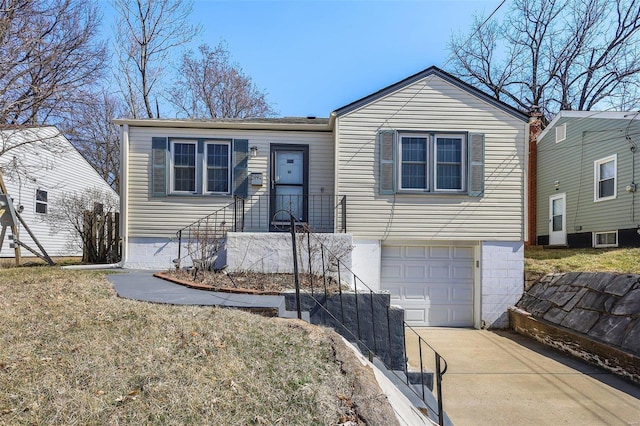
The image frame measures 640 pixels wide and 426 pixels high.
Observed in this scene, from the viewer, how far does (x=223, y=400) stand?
2.61 meters

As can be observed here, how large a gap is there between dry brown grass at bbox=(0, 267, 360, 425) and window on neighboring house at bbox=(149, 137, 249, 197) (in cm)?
486

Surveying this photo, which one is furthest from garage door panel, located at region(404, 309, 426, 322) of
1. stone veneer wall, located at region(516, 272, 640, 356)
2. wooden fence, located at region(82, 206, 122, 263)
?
wooden fence, located at region(82, 206, 122, 263)

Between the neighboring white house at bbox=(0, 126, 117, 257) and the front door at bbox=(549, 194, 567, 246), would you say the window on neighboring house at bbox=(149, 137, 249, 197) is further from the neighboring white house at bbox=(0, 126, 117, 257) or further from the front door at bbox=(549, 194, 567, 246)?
the front door at bbox=(549, 194, 567, 246)

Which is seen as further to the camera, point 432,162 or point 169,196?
point 169,196

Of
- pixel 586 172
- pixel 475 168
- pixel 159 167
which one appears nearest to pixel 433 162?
pixel 475 168

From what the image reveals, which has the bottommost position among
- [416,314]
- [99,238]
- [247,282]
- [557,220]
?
[416,314]

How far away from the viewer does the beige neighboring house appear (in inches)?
345

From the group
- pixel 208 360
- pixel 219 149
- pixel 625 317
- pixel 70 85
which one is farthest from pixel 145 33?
pixel 625 317

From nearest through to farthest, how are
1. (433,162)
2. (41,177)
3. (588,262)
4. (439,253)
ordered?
(433,162), (588,262), (439,253), (41,177)

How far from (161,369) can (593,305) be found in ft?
24.1

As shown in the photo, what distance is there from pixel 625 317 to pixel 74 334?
7.63 metres

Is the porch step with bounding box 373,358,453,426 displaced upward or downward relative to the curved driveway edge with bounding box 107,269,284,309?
downward

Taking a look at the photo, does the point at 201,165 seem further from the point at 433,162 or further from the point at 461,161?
the point at 461,161

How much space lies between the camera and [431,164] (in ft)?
29.0
